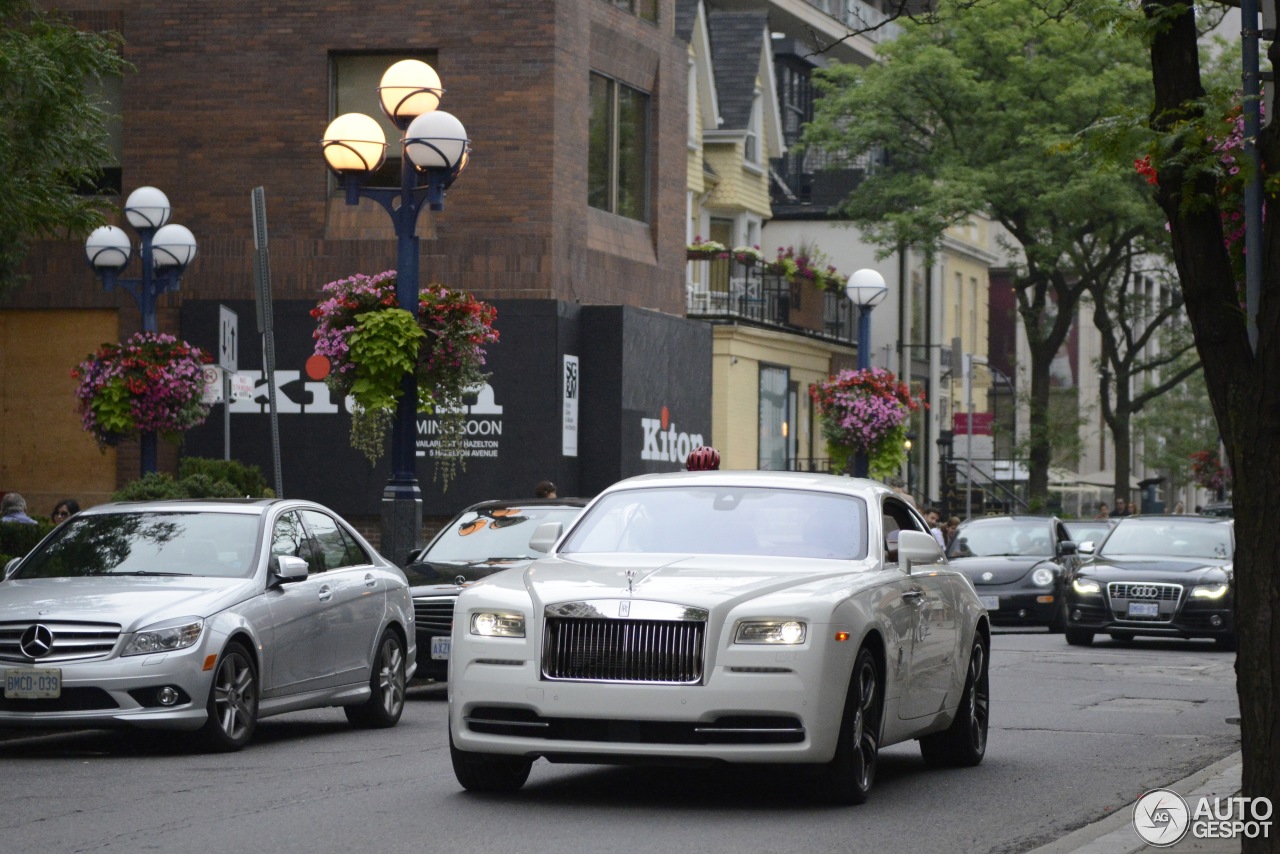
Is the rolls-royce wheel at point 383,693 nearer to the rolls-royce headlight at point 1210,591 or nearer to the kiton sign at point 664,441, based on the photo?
the rolls-royce headlight at point 1210,591

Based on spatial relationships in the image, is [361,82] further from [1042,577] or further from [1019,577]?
[1042,577]

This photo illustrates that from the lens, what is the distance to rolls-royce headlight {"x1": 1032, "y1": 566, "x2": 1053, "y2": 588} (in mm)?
30453

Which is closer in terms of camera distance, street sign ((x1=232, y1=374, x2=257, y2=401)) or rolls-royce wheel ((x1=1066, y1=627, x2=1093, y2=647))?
street sign ((x1=232, y1=374, x2=257, y2=401))

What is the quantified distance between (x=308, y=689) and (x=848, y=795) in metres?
4.88

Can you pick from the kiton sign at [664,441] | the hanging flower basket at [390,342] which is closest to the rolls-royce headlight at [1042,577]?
the kiton sign at [664,441]

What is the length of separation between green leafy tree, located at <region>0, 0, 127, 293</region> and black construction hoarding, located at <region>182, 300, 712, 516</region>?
44.7 ft

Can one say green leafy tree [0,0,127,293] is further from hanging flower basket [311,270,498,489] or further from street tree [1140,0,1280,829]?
street tree [1140,0,1280,829]

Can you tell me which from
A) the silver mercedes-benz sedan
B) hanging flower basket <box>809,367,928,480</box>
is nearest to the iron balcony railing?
hanging flower basket <box>809,367,928,480</box>

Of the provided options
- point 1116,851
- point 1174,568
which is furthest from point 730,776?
point 1174,568

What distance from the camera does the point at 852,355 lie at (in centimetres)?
5291

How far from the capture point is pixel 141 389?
25.1 m

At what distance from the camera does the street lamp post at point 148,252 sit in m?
25.3

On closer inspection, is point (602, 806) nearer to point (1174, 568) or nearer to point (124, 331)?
point (1174, 568)

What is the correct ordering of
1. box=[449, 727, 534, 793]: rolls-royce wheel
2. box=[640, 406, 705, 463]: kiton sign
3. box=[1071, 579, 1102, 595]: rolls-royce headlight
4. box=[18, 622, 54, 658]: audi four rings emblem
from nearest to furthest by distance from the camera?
box=[449, 727, 534, 793]: rolls-royce wheel < box=[18, 622, 54, 658]: audi four rings emblem < box=[1071, 579, 1102, 595]: rolls-royce headlight < box=[640, 406, 705, 463]: kiton sign
